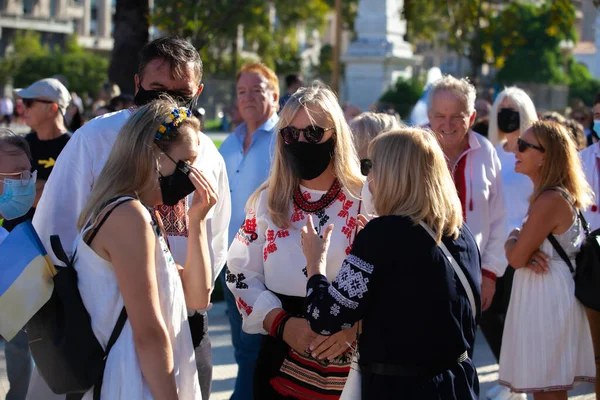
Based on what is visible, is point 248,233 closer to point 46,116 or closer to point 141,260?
point 141,260

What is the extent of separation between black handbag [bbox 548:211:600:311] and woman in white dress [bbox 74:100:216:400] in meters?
2.45

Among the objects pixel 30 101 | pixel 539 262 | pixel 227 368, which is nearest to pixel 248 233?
pixel 539 262

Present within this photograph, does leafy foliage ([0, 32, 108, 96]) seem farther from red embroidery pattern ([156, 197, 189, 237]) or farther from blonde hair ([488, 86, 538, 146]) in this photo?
red embroidery pattern ([156, 197, 189, 237])

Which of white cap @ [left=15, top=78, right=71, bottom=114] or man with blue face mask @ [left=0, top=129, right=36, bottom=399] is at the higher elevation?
white cap @ [left=15, top=78, right=71, bottom=114]

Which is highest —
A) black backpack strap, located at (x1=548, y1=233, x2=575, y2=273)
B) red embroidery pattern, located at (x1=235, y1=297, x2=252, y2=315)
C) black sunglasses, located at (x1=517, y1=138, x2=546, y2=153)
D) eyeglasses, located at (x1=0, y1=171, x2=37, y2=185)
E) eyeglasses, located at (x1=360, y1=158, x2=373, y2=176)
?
black sunglasses, located at (x1=517, y1=138, x2=546, y2=153)

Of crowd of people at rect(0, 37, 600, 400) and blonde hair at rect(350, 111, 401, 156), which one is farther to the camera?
blonde hair at rect(350, 111, 401, 156)

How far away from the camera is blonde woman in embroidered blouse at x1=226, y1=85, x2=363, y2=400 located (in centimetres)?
379

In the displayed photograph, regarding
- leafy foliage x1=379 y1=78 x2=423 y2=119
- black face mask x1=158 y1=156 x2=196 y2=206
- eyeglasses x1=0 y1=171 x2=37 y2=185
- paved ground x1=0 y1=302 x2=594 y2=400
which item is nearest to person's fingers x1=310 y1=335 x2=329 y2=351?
black face mask x1=158 y1=156 x2=196 y2=206

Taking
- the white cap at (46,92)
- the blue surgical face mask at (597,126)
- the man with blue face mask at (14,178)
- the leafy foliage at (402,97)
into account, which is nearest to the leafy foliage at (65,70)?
the leafy foliage at (402,97)

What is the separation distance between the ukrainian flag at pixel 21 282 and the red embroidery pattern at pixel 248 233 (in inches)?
46.0

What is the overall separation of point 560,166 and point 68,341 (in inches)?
119

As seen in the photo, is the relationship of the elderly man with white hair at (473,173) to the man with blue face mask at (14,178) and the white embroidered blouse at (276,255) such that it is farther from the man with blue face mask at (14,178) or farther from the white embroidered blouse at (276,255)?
the man with blue face mask at (14,178)

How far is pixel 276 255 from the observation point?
12.6ft

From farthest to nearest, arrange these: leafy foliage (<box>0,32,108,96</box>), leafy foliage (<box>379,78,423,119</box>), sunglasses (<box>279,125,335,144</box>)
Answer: leafy foliage (<box>0,32,108,96</box>), leafy foliage (<box>379,78,423,119</box>), sunglasses (<box>279,125,335,144</box>)
